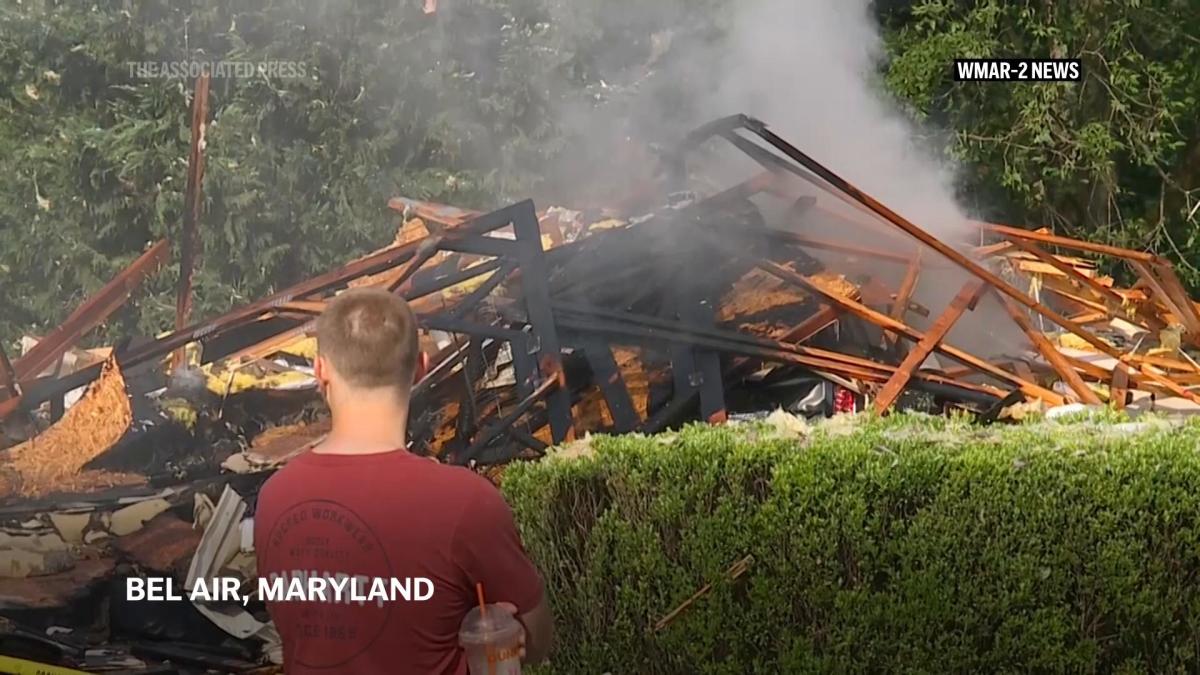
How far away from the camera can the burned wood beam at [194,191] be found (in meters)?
4.98

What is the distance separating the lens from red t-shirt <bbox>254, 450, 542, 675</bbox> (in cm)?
173

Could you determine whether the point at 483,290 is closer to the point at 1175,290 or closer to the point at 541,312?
the point at 541,312

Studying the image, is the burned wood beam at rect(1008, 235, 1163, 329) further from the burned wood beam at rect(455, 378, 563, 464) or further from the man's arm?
the man's arm

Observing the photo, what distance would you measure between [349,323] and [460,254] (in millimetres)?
2881

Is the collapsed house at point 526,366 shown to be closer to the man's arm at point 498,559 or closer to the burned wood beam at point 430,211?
the burned wood beam at point 430,211

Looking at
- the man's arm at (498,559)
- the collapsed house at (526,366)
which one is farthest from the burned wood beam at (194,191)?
the man's arm at (498,559)

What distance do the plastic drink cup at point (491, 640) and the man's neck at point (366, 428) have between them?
0.90 ft

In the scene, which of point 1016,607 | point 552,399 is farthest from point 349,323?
point 552,399

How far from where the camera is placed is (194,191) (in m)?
5.23

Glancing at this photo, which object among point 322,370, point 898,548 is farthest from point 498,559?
point 898,548

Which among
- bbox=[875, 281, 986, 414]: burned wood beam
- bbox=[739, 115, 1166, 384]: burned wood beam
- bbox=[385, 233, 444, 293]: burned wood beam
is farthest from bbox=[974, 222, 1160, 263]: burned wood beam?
bbox=[385, 233, 444, 293]: burned wood beam

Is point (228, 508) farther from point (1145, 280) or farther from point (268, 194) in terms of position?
point (1145, 280)

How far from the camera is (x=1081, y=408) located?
4.27 m

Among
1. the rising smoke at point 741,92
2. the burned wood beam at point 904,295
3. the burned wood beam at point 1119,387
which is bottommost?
the burned wood beam at point 1119,387
